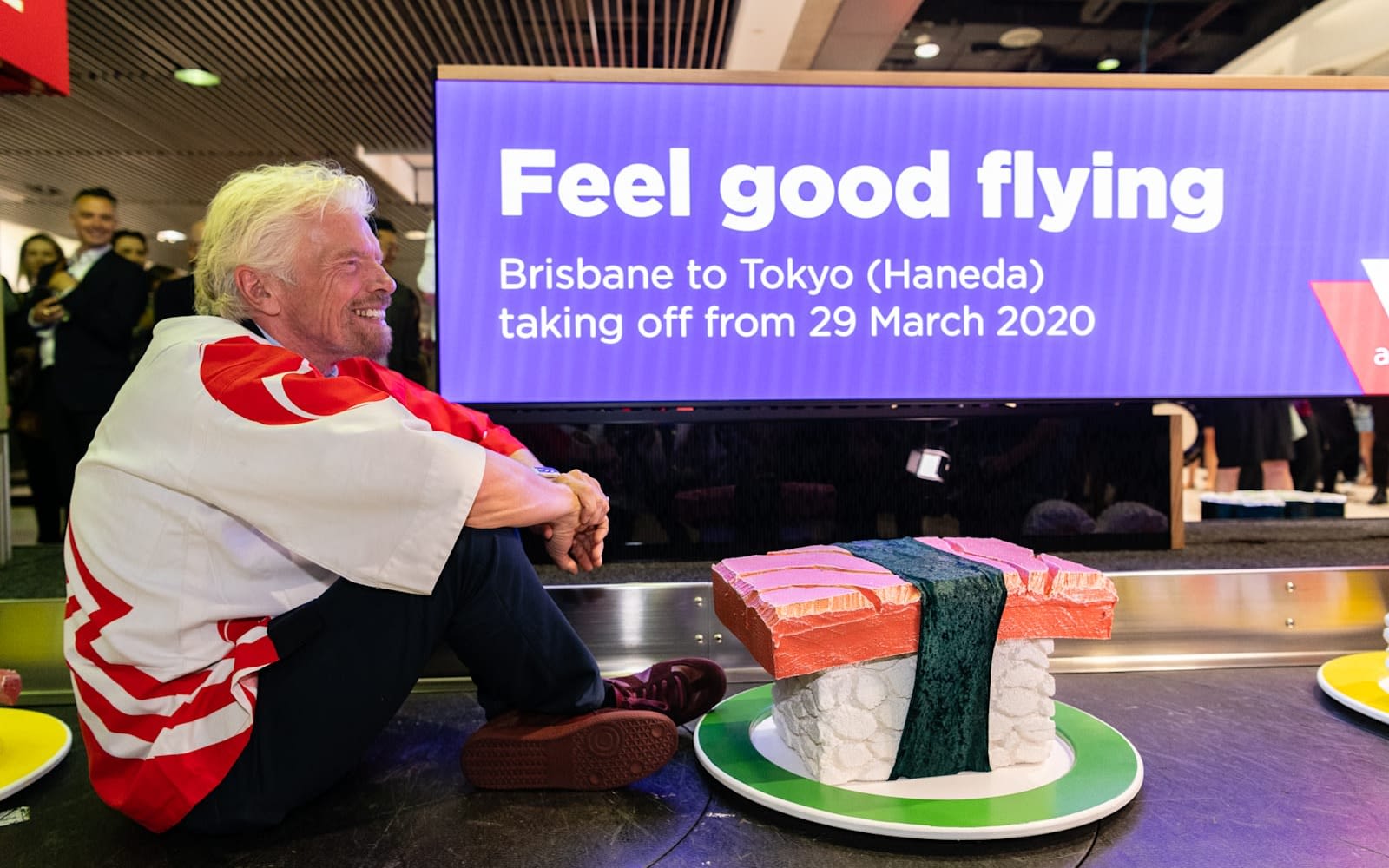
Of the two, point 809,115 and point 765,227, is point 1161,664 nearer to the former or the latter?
point 765,227

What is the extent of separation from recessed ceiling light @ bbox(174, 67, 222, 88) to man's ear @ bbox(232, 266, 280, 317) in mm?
5085

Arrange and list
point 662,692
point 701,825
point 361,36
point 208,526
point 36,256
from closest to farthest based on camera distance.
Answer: point 208,526 → point 701,825 → point 662,692 → point 36,256 → point 361,36

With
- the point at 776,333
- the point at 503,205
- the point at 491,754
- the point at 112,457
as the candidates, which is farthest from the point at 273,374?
the point at 776,333

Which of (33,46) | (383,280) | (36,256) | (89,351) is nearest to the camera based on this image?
(383,280)

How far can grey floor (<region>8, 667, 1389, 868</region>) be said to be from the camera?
121cm

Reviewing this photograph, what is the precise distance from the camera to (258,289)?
136cm

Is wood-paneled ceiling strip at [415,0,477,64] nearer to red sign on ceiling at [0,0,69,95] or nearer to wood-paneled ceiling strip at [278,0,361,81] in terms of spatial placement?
wood-paneled ceiling strip at [278,0,361,81]

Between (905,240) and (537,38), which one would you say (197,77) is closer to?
(537,38)

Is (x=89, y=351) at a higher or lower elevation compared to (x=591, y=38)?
lower

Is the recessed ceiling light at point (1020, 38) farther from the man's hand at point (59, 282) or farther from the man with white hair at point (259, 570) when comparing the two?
the man with white hair at point (259, 570)

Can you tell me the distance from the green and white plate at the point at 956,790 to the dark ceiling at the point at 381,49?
424 cm

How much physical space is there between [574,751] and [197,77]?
5714 millimetres

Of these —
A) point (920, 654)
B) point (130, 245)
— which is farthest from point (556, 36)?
point (920, 654)

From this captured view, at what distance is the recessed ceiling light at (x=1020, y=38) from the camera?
549cm
